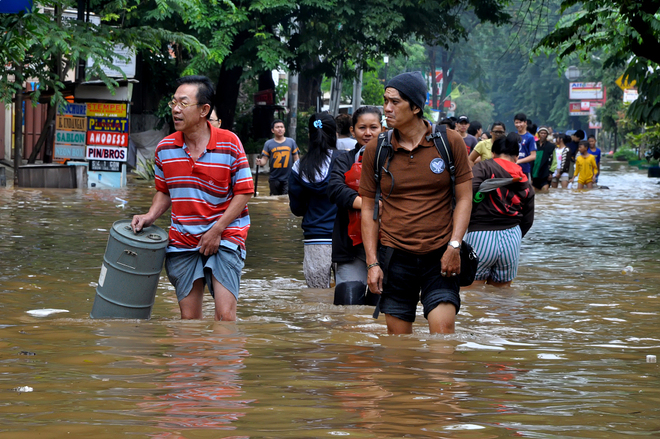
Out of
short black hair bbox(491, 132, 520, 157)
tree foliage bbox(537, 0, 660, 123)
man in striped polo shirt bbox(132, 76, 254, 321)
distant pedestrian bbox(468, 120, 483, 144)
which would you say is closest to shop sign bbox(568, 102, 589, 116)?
distant pedestrian bbox(468, 120, 483, 144)

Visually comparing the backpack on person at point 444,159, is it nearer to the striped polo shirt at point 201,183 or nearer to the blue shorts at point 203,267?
the striped polo shirt at point 201,183

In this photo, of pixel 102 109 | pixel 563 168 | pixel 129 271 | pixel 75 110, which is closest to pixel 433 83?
pixel 563 168

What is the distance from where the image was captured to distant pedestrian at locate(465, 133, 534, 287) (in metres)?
8.77

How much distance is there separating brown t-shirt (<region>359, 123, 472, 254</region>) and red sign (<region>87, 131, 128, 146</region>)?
18.4 m

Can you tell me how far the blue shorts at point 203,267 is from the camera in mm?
5785

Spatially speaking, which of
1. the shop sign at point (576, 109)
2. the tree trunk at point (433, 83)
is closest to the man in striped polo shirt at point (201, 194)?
the shop sign at point (576, 109)

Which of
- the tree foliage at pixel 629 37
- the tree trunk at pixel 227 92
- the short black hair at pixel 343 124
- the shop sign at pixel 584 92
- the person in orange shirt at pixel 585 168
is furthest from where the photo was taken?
the shop sign at pixel 584 92

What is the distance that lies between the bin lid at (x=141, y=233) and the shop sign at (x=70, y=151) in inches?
703

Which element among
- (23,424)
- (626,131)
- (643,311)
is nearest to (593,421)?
(23,424)

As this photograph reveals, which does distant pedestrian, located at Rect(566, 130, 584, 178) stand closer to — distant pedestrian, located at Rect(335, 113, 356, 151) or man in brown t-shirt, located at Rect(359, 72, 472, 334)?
distant pedestrian, located at Rect(335, 113, 356, 151)

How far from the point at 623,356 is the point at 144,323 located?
9.62 ft

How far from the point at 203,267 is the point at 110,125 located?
18024 millimetres

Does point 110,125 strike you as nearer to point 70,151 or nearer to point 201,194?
point 70,151

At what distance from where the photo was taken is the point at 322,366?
4996 millimetres
